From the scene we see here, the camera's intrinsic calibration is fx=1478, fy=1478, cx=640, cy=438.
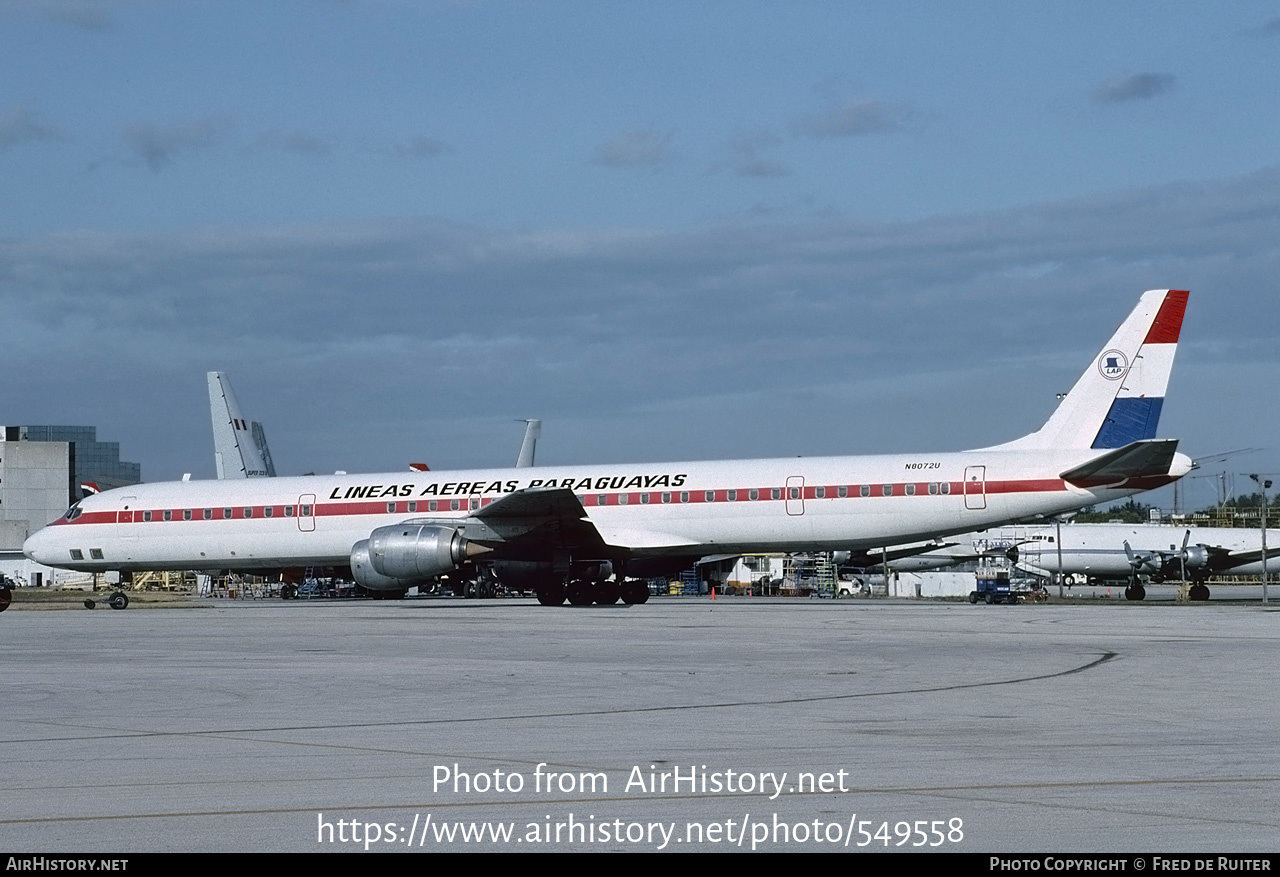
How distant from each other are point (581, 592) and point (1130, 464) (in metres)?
14.7

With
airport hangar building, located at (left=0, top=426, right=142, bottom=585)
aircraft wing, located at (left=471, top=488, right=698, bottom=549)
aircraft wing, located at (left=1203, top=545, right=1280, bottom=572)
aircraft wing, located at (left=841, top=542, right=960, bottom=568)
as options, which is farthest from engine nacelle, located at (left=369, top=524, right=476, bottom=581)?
airport hangar building, located at (left=0, top=426, right=142, bottom=585)

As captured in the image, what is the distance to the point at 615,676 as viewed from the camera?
16344 millimetres

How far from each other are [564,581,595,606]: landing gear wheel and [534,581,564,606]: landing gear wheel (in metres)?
0.25

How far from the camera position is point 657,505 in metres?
38.4

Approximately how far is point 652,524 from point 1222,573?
42.6 m

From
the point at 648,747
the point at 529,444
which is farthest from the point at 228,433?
the point at 648,747

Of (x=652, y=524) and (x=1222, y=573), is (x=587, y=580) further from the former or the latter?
(x=1222, y=573)

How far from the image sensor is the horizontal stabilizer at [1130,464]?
113 ft

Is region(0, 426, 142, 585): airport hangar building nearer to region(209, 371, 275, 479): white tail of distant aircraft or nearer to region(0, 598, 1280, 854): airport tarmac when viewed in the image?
region(209, 371, 275, 479): white tail of distant aircraft

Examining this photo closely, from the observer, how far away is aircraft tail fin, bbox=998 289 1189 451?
3678 centimetres

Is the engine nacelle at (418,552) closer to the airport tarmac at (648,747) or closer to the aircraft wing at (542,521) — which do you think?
the aircraft wing at (542,521)

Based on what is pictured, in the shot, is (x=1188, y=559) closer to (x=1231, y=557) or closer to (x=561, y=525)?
(x=1231, y=557)

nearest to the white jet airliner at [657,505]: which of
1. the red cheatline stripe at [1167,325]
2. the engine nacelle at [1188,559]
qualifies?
the red cheatline stripe at [1167,325]

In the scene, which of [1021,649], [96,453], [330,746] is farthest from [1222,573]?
[96,453]
